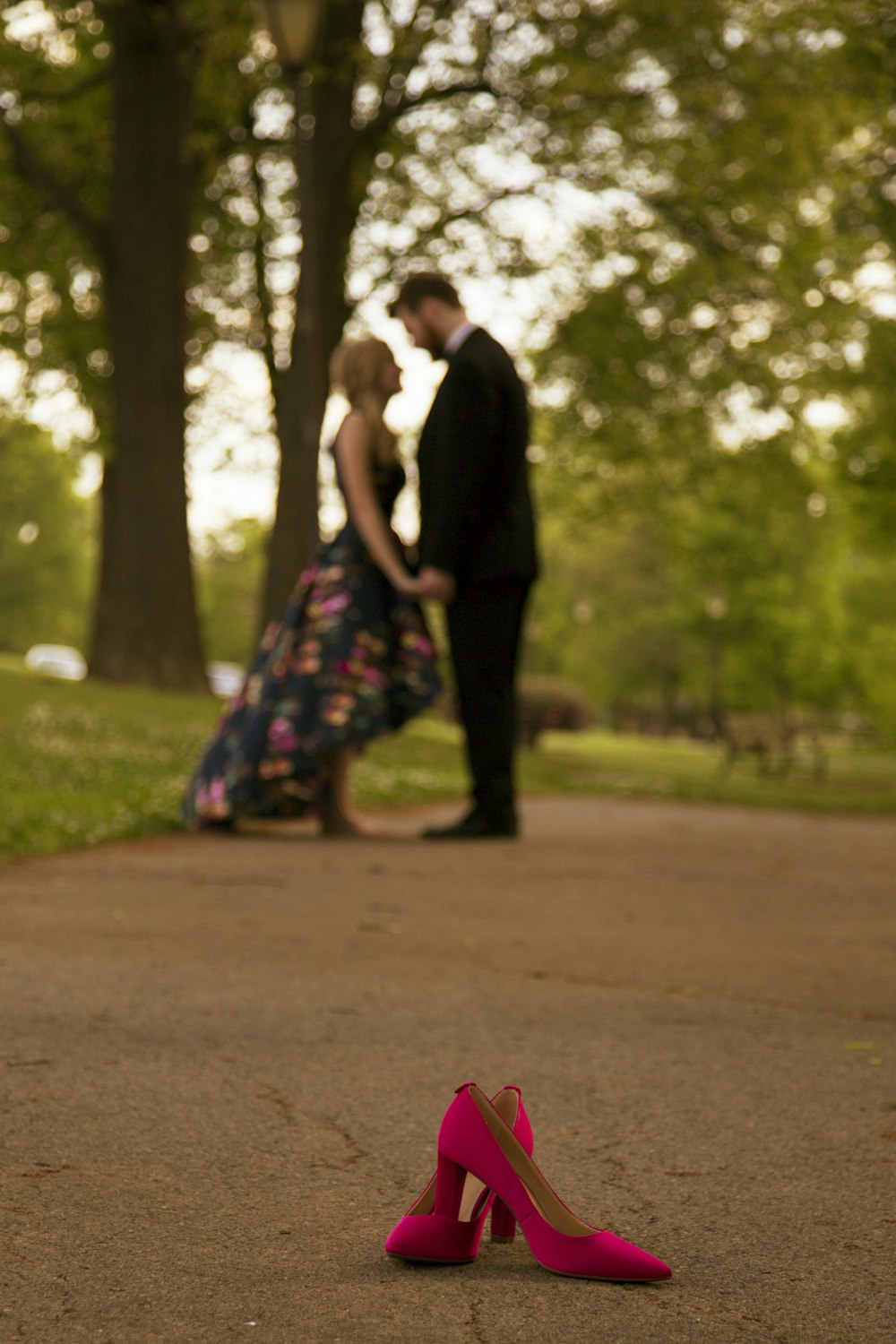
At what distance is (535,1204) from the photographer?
81.6 inches

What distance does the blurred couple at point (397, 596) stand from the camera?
698 centimetres

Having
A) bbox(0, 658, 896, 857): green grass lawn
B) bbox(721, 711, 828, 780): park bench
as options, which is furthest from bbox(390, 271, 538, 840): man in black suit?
bbox(721, 711, 828, 780): park bench

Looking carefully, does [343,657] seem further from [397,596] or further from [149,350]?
[149,350]

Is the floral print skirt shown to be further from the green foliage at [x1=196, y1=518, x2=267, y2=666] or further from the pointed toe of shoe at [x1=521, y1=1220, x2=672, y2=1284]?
the green foliage at [x1=196, y1=518, x2=267, y2=666]

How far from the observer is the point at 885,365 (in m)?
18.9

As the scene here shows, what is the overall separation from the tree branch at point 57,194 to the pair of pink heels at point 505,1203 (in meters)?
17.3

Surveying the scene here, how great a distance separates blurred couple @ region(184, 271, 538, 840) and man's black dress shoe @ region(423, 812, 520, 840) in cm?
2

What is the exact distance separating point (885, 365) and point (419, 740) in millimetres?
7517

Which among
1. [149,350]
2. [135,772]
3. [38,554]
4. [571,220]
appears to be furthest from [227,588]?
[135,772]

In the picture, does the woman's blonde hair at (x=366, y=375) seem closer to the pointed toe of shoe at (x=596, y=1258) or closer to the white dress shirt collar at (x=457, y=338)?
the white dress shirt collar at (x=457, y=338)

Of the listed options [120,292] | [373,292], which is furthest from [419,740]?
[373,292]

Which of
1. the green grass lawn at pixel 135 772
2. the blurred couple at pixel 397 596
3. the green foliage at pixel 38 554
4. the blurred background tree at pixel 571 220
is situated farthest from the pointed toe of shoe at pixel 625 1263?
the green foliage at pixel 38 554

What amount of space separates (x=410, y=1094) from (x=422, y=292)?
184 inches

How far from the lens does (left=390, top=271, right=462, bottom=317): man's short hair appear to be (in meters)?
6.96
